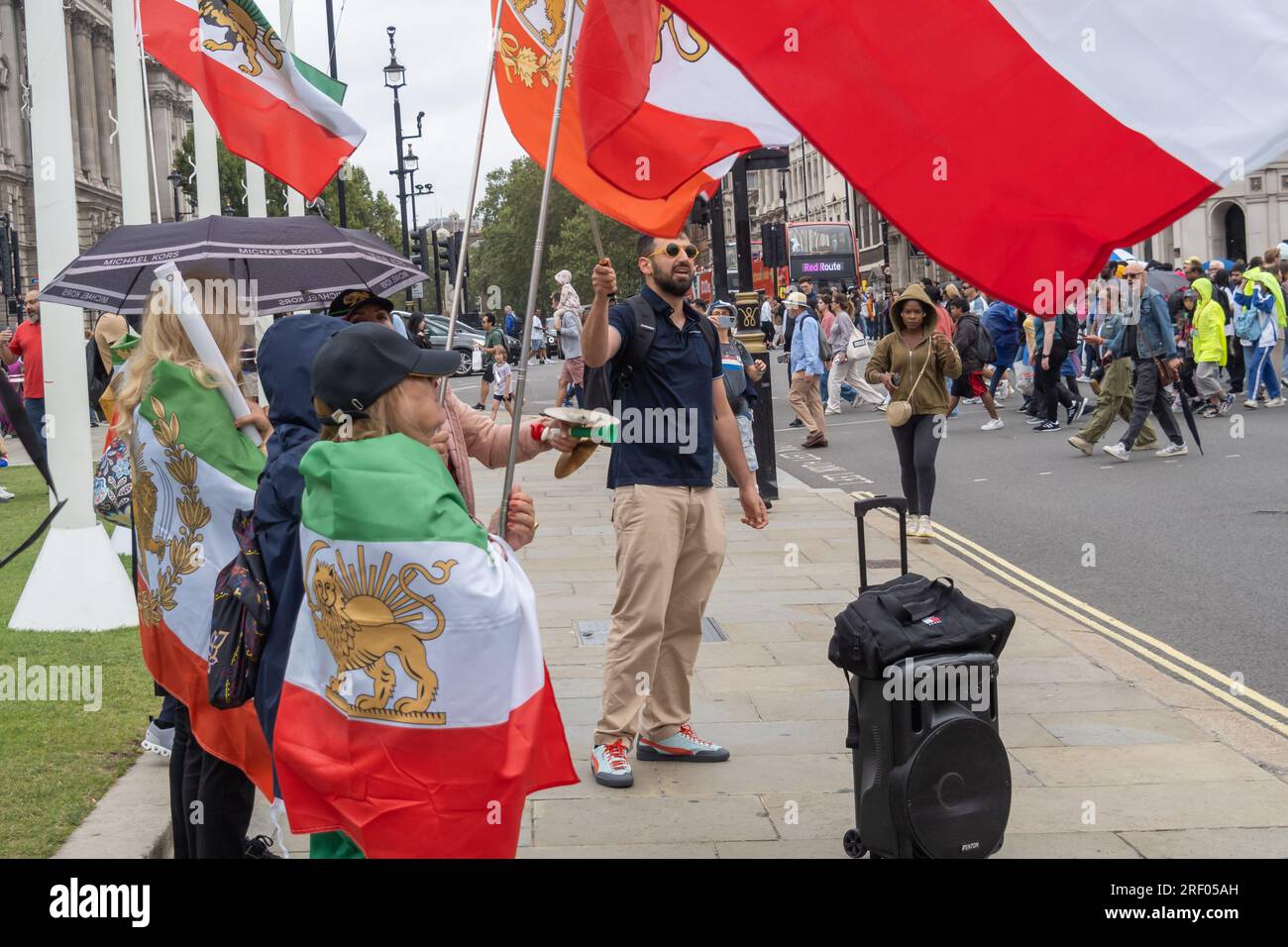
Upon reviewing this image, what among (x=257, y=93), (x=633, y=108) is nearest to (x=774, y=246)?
(x=257, y=93)

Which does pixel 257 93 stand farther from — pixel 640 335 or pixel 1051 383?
pixel 1051 383

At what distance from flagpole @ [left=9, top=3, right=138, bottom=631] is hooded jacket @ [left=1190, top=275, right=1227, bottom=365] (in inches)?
561

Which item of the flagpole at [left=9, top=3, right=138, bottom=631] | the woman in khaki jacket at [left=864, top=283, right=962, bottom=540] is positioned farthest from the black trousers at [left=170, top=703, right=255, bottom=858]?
the woman in khaki jacket at [left=864, top=283, right=962, bottom=540]

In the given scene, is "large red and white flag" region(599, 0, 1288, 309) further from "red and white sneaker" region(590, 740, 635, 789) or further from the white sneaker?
the white sneaker

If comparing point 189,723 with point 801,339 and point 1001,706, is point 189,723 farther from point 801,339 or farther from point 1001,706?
point 801,339

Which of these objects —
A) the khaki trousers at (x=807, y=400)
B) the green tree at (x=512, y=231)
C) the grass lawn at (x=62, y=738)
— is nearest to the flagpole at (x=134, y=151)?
the grass lawn at (x=62, y=738)

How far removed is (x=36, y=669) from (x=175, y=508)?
11.0ft

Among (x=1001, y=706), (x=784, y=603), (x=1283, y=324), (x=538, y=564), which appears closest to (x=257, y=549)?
(x=1001, y=706)

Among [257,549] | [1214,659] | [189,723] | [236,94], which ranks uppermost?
[236,94]

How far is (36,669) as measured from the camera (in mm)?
7242

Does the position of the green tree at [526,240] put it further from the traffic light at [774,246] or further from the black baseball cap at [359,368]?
the black baseball cap at [359,368]

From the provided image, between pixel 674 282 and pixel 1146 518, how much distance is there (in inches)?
285

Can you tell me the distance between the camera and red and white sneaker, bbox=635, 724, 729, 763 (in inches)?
228

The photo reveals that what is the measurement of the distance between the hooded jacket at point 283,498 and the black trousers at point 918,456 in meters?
7.64
